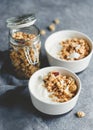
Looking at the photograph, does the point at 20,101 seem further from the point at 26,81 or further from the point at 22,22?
the point at 22,22

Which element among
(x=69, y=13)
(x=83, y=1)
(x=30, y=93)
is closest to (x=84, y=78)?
(x=30, y=93)

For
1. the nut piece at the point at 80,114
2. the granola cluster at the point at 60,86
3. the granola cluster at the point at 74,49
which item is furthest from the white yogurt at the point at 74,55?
the nut piece at the point at 80,114

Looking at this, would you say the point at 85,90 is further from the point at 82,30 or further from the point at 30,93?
the point at 82,30

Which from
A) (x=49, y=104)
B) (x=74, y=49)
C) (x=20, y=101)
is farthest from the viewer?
(x=74, y=49)

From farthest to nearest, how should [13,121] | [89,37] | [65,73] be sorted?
[89,37] < [65,73] < [13,121]

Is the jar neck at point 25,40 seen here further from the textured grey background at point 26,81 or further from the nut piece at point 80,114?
the nut piece at point 80,114

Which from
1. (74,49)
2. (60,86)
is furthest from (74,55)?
(60,86)

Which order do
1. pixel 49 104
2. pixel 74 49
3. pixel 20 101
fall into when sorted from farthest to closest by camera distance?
1. pixel 74 49
2. pixel 20 101
3. pixel 49 104
